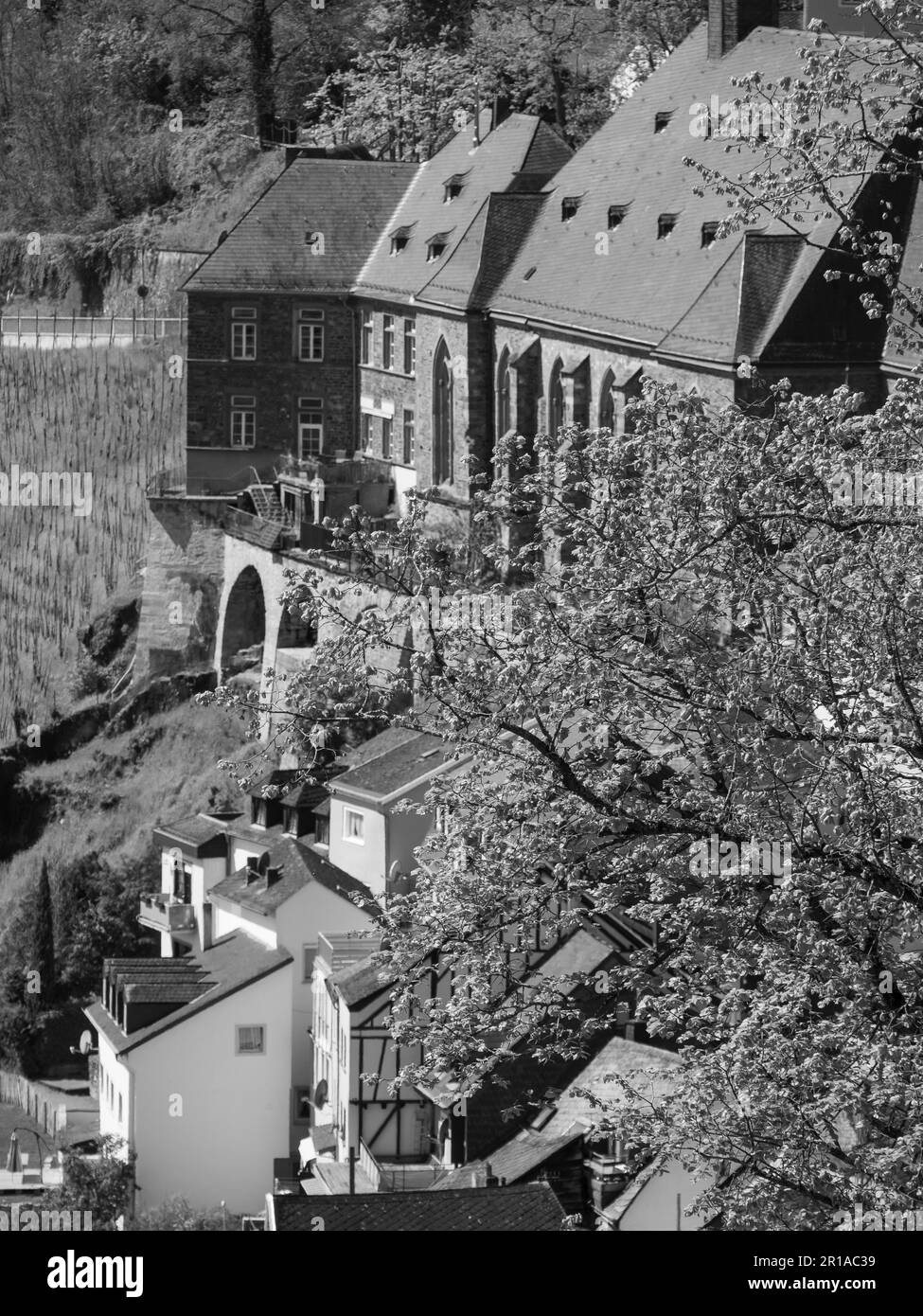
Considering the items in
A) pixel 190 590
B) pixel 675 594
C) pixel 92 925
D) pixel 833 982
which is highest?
pixel 675 594

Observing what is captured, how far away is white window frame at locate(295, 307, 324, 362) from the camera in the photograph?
225ft

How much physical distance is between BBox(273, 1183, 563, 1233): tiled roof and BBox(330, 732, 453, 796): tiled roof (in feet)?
54.5

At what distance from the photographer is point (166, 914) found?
50.9 m

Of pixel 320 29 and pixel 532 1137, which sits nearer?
pixel 532 1137

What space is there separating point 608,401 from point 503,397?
6.48 meters

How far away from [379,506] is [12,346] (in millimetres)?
20774

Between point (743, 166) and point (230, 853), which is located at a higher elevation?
point (743, 166)

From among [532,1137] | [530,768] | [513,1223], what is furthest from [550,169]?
[530,768]

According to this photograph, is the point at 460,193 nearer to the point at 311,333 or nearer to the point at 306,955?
the point at 311,333

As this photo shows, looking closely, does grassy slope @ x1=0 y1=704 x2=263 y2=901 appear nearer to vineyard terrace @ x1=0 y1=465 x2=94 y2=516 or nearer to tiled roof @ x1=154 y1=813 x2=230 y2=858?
tiled roof @ x1=154 y1=813 x2=230 y2=858

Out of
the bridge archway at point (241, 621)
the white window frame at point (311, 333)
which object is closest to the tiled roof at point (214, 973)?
the bridge archway at point (241, 621)

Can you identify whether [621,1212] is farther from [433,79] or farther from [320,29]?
[320,29]

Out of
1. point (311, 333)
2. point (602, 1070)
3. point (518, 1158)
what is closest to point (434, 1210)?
point (518, 1158)

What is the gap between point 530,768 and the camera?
15945 millimetres
